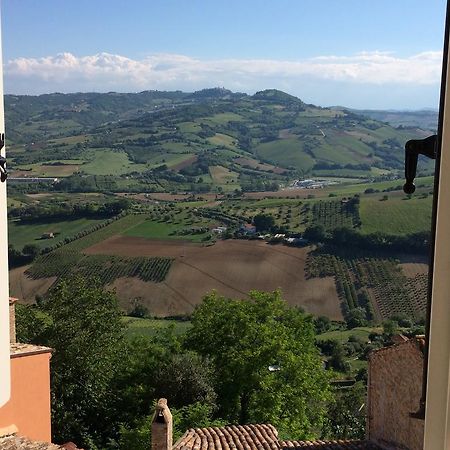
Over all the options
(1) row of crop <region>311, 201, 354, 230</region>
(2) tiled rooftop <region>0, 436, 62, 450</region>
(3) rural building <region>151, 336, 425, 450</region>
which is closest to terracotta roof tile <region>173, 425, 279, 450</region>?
(3) rural building <region>151, 336, 425, 450</region>

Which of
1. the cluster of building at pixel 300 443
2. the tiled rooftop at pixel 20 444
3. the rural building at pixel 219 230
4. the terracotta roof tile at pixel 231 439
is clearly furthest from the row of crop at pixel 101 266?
the tiled rooftop at pixel 20 444

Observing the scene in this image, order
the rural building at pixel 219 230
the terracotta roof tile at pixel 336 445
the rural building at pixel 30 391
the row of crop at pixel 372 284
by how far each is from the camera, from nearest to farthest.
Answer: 1. the rural building at pixel 30 391
2. the terracotta roof tile at pixel 336 445
3. the row of crop at pixel 372 284
4. the rural building at pixel 219 230

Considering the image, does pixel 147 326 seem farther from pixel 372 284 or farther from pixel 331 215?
pixel 331 215

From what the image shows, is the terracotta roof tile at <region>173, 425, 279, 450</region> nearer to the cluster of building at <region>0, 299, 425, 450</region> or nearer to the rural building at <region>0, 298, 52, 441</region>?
the cluster of building at <region>0, 299, 425, 450</region>

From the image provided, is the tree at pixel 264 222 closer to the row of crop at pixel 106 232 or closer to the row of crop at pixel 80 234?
the row of crop at pixel 106 232

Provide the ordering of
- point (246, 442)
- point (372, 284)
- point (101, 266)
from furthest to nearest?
point (101, 266) → point (372, 284) → point (246, 442)

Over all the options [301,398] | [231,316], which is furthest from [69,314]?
[301,398]

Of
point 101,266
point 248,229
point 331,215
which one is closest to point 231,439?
point 101,266
